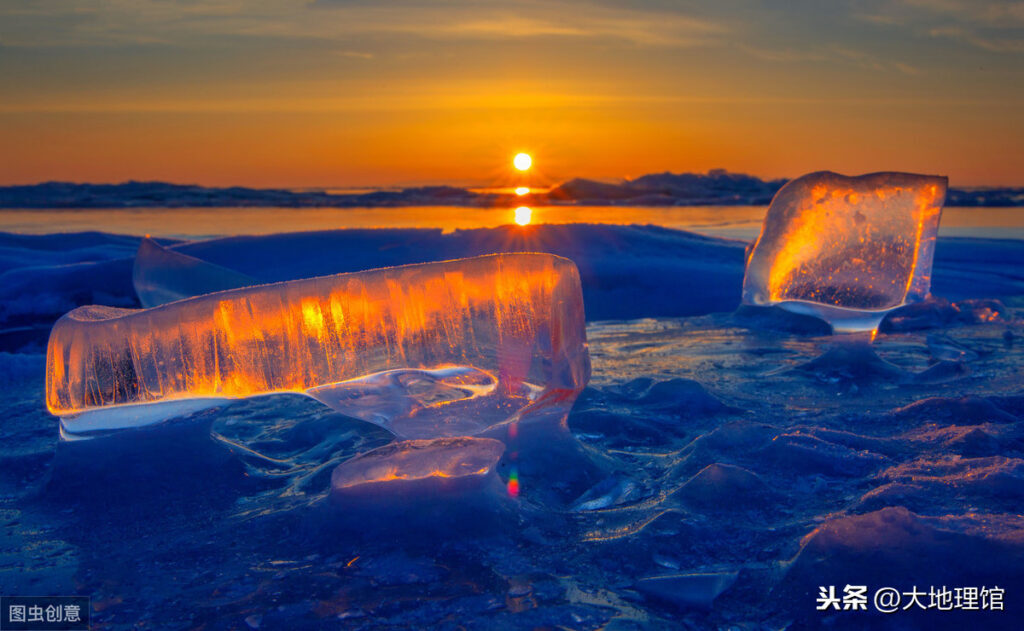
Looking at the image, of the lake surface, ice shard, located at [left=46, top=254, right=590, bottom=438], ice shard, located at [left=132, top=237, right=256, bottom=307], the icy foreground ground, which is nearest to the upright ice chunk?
the icy foreground ground

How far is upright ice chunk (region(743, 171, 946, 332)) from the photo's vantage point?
340cm

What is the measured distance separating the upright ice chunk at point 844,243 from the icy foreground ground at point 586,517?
86 cm

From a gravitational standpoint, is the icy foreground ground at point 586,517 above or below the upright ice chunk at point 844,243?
below

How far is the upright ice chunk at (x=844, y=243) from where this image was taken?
340 cm

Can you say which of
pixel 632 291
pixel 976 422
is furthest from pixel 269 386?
pixel 632 291

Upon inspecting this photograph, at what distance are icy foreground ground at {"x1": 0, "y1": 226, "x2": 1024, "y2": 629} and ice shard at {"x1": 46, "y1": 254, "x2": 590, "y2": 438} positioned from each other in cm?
12

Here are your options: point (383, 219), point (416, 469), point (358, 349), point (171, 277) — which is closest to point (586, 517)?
point (416, 469)

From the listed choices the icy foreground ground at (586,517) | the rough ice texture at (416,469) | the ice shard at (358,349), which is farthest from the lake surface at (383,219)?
the rough ice texture at (416,469)

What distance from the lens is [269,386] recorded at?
1885 millimetres

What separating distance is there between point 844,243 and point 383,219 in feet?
27.2

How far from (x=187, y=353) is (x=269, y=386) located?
208 mm

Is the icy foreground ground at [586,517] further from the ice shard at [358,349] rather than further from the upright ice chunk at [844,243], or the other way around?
the upright ice chunk at [844,243]

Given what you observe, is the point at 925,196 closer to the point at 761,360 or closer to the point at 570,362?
the point at 761,360

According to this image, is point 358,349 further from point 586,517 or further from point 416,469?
point 586,517
